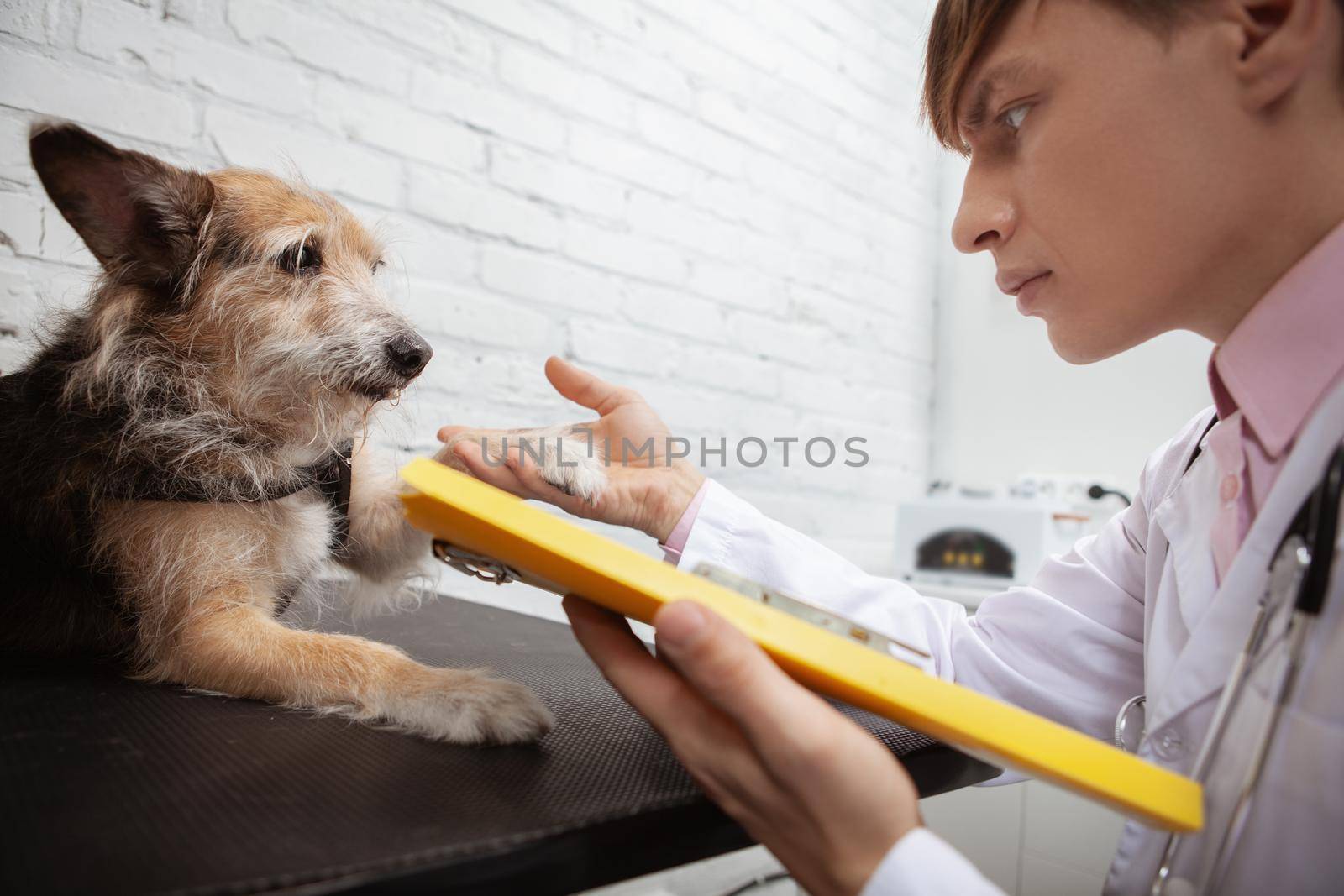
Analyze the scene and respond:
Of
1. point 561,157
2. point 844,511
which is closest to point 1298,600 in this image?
point 561,157

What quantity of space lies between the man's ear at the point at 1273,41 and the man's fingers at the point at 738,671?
576 mm

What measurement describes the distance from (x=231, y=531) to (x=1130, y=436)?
8.15 ft

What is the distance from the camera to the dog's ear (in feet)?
2.45

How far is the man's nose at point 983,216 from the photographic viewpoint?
0.74 metres

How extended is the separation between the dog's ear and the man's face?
0.85m

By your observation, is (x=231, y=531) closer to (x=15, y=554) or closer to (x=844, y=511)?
(x=15, y=554)

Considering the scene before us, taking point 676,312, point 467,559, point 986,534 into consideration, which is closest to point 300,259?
point 467,559

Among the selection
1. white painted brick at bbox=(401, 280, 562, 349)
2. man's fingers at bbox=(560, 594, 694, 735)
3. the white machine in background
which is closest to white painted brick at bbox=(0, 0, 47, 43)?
white painted brick at bbox=(401, 280, 562, 349)

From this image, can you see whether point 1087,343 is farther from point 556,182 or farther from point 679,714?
point 556,182

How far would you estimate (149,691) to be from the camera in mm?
698

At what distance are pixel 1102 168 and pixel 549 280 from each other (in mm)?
1163

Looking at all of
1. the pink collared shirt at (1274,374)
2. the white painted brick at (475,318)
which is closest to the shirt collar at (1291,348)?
the pink collared shirt at (1274,374)

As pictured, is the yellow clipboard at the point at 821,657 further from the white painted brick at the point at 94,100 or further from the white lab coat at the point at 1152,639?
the white painted brick at the point at 94,100

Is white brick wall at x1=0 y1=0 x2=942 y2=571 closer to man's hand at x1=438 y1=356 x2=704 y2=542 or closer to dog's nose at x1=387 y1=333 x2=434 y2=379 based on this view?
dog's nose at x1=387 y1=333 x2=434 y2=379
